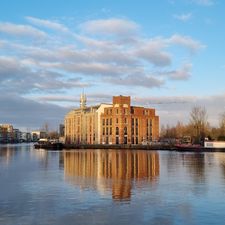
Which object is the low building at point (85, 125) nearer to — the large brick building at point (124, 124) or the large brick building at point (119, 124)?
the large brick building at point (119, 124)

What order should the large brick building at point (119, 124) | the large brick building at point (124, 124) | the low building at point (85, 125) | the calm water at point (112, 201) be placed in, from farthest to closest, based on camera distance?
1. the low building at point (85, 125)
2. the large brick building at point (119, 124)
3. the large brick building at point (124, 124)
4. the calm water at point (112, 201)

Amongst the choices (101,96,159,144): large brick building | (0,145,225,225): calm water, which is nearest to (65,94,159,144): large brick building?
(101,96,159,144): large brick building

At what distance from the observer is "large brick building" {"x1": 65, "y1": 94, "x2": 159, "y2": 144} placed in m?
163

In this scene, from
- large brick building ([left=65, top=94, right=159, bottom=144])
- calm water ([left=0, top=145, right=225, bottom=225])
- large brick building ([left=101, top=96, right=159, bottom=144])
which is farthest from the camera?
large brick building ([left=65, top=94, right=159, bottom=144])

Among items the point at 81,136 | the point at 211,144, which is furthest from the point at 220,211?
the point at 81,136

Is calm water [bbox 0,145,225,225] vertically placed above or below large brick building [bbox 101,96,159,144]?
below

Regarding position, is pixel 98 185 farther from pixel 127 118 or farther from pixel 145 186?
pixel 127 118

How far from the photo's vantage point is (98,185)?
88.4ft

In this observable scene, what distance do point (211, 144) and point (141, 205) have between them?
92.9 meters

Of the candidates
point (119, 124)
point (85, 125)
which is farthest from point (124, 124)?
point (85, 125)

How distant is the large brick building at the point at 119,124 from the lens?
535 ft

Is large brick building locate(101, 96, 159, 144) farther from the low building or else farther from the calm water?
the calm water

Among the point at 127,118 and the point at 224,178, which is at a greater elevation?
the point at 127,118

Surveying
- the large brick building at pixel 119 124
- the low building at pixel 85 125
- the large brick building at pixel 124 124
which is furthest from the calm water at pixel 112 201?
the low building at pixel 85 125
